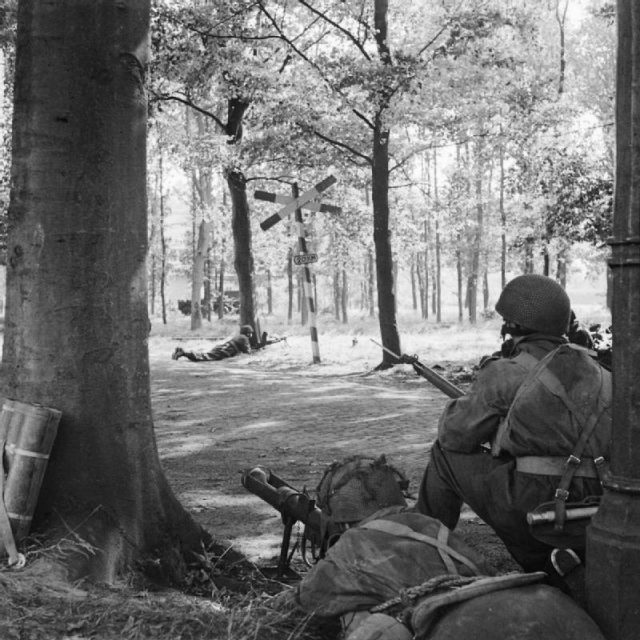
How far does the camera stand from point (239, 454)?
835cm

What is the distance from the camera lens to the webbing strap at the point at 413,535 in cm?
330

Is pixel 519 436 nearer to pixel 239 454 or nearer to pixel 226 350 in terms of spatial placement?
pixel 239 454

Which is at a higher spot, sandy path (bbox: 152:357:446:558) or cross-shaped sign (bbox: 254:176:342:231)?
cross-shaped sign (bbox: 254:176:342:231)

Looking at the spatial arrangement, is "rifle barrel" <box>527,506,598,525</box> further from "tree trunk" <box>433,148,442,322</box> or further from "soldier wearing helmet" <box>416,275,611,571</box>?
"tree trunk" <box>433,148,442,322</box>

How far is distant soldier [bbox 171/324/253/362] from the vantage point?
20594mm

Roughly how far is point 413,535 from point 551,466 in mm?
640

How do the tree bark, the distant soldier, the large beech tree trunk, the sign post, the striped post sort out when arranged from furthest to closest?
the tree bark
the distant soldier
the striped post
the sign post
the large beech tree trunk

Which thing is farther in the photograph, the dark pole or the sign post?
the sign post

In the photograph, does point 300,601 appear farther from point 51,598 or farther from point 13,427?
point 13,427

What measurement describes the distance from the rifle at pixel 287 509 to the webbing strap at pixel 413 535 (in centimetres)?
84

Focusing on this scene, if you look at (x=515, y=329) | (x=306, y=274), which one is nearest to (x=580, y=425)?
(x=515, y=329)

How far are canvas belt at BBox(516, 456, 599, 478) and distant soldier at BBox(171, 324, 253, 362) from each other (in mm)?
17136

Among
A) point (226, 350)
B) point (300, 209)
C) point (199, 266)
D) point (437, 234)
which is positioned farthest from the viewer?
point (437, 234)

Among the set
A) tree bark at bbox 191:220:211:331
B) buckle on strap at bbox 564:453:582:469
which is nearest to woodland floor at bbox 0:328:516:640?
buckle on strap at bbox 564:453:582:469
